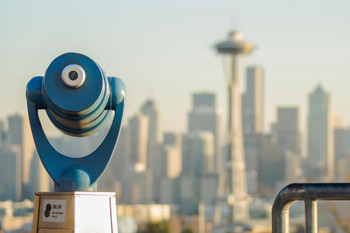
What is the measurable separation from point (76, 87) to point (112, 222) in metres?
0.70

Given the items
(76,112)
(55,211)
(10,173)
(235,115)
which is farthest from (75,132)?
(10,173)

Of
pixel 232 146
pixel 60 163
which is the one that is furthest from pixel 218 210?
pixel 60 163

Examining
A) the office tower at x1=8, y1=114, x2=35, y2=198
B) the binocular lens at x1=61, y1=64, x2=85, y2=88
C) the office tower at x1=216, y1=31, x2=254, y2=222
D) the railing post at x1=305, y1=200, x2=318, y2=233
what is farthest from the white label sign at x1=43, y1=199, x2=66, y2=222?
the office tower at x1=8, y1=114, x2=35, y2=198

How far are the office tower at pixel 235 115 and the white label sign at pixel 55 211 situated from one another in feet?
413

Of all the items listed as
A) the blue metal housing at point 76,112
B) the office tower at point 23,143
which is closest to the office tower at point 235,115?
the office tower at point 23,143

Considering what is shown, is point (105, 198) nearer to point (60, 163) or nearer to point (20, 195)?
point (60, 163)

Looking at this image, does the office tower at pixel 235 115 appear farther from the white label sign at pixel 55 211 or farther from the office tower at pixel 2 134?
the white label sign at pixel 55 211

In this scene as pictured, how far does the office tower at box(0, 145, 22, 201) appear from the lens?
18575 cm

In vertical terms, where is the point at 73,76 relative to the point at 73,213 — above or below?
above

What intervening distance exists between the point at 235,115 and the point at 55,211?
439 ft

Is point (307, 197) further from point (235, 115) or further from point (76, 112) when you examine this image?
point (235, 115)

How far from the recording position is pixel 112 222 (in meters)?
6.27

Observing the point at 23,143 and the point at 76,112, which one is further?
the point at 23,143

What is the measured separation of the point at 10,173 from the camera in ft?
635
